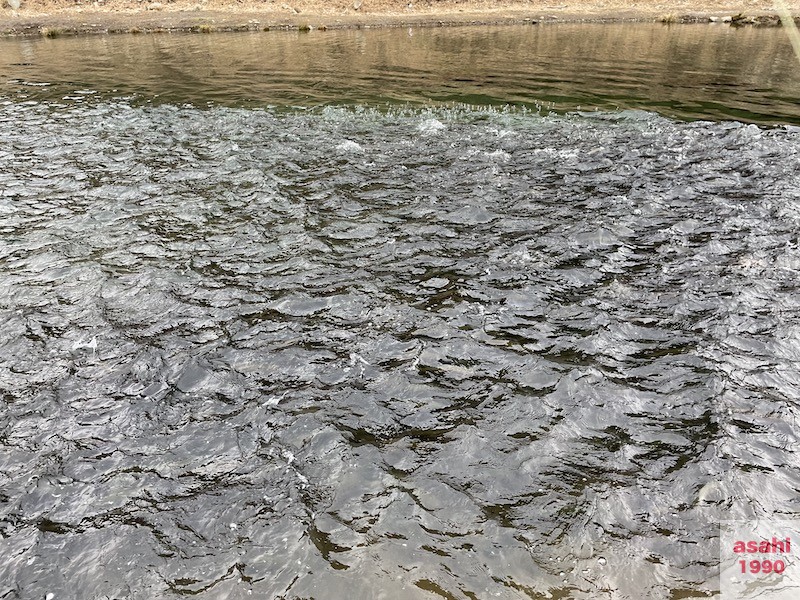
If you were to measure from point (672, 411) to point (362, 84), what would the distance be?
2507 centimetres

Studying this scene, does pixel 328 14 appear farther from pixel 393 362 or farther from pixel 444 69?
pixel 393 362

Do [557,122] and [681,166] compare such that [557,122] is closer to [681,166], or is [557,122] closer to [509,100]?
[509,100]

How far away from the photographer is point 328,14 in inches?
2195

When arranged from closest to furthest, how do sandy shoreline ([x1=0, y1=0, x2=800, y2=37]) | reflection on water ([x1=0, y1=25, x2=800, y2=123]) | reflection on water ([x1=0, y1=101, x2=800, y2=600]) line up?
reflection on water ([x1=0, y1=101, x2=800, y2=600]) < reflection on water ([x1=0, y1=25, x2=800, y2=123]) < sandy shoreline ([x1=0, y1=0, x2=800, y2=37])

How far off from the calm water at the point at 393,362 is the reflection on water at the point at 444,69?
7.02 m

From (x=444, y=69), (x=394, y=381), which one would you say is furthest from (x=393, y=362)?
(x=444, y=69)

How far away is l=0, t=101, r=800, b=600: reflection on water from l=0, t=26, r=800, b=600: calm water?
4 cm

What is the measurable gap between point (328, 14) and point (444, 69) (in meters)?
29.8

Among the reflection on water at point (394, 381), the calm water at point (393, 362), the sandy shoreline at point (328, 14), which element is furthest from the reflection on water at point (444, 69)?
the reflection on water at point (394, 381)

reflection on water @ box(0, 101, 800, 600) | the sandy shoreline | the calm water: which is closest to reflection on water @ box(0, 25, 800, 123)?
the sandy shoreline

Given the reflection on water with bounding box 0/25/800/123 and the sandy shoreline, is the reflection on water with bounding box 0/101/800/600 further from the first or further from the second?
the sandy shoreline

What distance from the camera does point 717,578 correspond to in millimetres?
5199

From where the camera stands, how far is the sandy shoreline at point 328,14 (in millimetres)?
49094

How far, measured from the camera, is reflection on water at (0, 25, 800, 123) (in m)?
25.2
